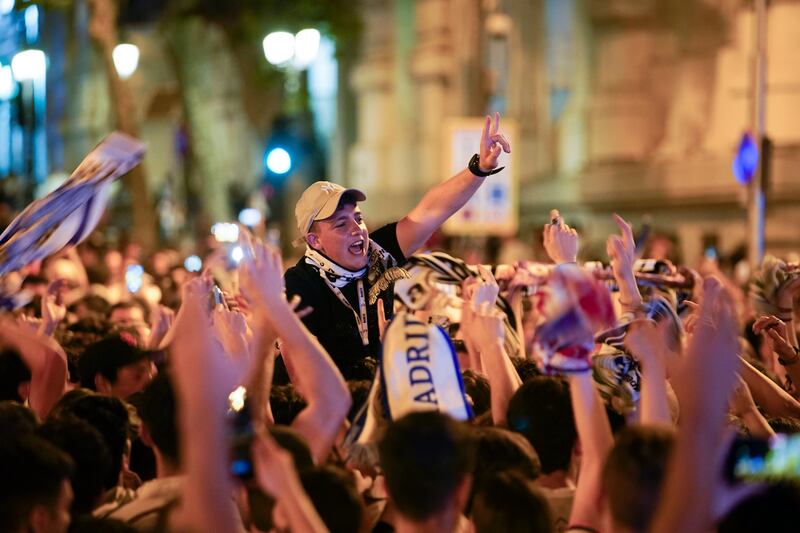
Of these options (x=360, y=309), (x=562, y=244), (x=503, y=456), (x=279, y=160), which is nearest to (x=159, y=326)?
(x=360, y=309)

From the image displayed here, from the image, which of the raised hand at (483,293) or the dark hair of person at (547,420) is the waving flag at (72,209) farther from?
the dark hair of person at (547,420)

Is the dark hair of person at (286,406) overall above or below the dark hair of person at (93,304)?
above

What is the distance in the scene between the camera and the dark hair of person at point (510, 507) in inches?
153

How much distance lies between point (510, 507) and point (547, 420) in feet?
3.08

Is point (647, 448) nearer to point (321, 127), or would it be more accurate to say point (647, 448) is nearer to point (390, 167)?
point (390, 167)

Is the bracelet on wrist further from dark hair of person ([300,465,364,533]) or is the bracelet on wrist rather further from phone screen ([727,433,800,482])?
dark hair of person ([300,465,364,533])

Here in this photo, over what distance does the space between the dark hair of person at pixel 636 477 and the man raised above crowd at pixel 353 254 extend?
275cm

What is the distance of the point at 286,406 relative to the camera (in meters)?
5.21

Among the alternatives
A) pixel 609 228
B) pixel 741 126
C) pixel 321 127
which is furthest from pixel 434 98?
pixel 321 127

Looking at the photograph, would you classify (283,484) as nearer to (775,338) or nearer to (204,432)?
(204,432)

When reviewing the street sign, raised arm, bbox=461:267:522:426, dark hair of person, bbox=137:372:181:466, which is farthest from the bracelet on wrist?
the street sign

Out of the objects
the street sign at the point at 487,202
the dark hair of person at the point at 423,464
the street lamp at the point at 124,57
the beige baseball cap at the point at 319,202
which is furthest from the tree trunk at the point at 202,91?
the dark hair of person at the point at 423,464

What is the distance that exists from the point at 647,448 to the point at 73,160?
48.7 m

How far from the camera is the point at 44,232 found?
229 inches
